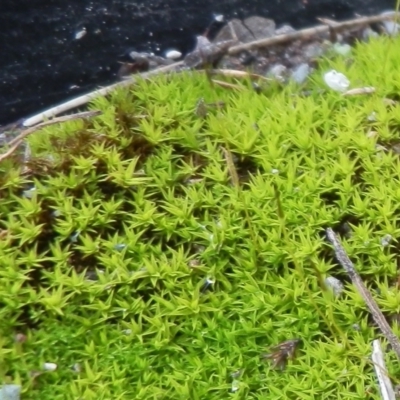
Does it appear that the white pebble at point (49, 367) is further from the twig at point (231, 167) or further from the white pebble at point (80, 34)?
the white pebble at point (80, 34)

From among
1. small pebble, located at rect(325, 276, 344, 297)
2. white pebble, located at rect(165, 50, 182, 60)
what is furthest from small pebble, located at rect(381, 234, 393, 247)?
white pebble, located at rect(165, 50, 182, 60)

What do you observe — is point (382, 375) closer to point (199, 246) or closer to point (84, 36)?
point (199, 246)

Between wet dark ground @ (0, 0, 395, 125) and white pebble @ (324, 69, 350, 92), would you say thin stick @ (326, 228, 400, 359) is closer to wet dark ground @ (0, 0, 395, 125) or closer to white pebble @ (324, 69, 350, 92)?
white pebble @ (324, 69, 350, 92)

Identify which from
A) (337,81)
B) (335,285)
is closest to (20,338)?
(335,285)

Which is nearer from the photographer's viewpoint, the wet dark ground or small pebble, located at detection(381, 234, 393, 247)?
small pebble, located at detection(381, 234, 393, 247)

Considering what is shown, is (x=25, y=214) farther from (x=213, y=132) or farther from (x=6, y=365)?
(x=213, y=132)

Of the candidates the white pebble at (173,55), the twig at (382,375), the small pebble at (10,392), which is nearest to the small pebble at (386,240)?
the twig at (382,375)
